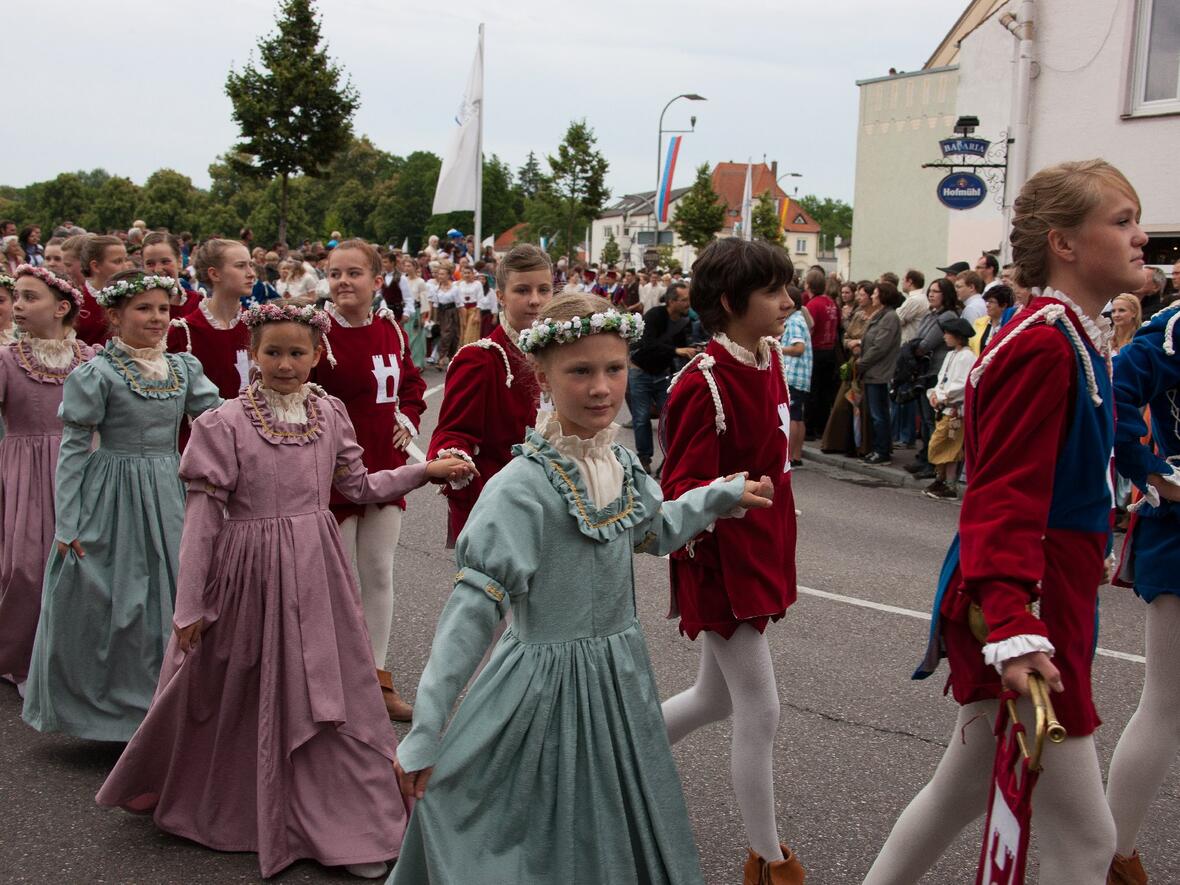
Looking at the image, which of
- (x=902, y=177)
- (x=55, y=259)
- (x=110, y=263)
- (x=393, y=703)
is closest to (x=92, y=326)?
(x=110, y=263)

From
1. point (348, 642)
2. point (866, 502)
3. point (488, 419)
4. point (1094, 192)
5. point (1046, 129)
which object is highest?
point (1046, 129)

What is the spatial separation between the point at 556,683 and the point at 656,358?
9207mm

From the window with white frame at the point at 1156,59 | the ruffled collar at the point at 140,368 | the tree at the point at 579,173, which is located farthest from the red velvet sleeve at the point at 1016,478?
the tree at the point at 579,173

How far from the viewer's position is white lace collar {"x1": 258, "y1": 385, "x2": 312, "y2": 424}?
14.1 ft

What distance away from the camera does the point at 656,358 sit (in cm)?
1197

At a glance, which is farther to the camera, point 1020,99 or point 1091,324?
point 1020,99

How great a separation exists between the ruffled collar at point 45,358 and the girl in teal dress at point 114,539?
885 mm

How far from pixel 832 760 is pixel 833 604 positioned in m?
2.48

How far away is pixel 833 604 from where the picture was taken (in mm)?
7258

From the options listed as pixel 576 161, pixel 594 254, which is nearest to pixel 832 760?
pixel 576 161

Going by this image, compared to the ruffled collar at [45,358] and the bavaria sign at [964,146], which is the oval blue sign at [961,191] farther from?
the ruffled collar at [45,358]

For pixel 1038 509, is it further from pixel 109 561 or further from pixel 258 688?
pixel 109 561

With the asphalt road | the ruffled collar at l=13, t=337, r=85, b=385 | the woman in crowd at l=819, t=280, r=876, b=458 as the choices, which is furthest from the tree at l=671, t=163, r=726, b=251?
the ruffled collar at l=13, t=337, r=85, b=385

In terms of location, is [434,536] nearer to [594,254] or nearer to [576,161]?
[576,161]
